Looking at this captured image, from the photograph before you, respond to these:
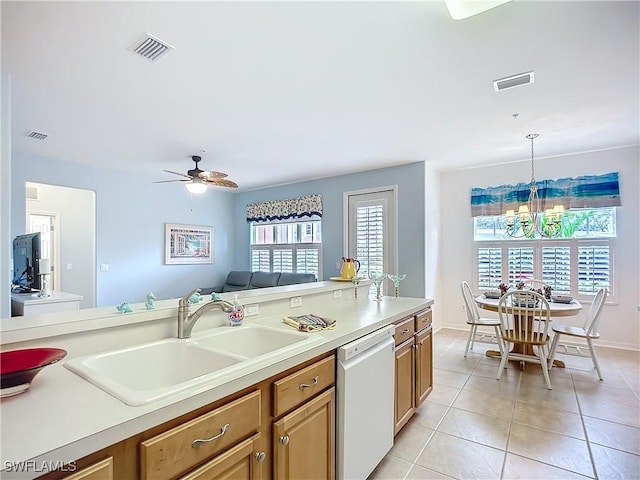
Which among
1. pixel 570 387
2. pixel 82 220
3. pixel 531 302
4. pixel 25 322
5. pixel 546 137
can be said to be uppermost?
pixel 546 137

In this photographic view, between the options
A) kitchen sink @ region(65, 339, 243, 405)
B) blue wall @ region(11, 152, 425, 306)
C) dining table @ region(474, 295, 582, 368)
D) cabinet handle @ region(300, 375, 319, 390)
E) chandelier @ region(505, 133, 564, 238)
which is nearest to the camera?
kitchen sink @ region(65, 339, 243, 405)

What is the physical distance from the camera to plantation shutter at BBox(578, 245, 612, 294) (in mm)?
4387

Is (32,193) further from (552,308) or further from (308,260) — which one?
(552,308)

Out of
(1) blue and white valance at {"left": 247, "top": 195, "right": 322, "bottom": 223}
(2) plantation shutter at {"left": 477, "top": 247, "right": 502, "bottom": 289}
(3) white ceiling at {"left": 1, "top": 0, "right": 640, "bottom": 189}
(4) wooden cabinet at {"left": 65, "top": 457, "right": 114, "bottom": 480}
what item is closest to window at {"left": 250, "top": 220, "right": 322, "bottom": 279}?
(1) blue and white valance at {"left": 247, "top": 195, "right": 322, "bottom": 223}

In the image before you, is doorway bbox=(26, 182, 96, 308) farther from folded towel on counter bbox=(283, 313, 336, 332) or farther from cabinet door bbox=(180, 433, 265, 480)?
cabinet door bbox=(180, 433, 265, 480)

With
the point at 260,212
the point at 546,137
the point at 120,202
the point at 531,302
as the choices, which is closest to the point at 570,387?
the point at 531,302

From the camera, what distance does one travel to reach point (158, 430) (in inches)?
36.6

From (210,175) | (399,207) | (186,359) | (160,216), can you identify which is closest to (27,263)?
(210,175)

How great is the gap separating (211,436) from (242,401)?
0.47 ft

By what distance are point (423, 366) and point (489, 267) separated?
10.4ft

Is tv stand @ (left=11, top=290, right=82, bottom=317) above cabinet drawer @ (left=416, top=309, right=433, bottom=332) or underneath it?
above

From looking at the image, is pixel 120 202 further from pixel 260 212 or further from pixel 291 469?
pixel 291 469

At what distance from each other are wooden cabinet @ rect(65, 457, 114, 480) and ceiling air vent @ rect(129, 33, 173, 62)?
216cm

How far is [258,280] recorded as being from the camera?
6219 mm
